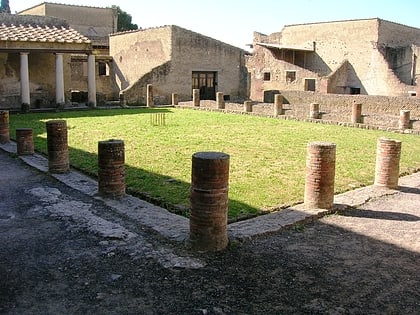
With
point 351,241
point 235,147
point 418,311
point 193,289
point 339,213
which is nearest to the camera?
point 418,311

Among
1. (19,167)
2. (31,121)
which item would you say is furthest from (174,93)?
(19,167)

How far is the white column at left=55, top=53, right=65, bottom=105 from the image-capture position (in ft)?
74.9

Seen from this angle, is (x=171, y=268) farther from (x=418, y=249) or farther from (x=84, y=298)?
(x=418, y=249)

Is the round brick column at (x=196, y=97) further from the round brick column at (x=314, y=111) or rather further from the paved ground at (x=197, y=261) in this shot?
the paved ground at (x=197, y=261)

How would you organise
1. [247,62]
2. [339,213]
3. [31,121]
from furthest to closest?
[247,62] < [31,121] < [339,213]

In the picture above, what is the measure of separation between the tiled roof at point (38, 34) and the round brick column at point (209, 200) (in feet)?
63.9

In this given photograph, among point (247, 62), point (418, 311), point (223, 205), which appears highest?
point (247, 62)

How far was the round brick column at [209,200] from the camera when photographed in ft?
15.8

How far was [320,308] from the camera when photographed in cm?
370

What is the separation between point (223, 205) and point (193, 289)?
1.17m

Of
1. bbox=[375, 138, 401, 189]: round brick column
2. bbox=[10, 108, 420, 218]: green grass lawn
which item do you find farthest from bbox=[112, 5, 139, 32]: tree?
bbox=[375, 138, 401, 189]: round brick column

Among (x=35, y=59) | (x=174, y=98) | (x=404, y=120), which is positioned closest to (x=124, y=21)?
(x=174, y=98)

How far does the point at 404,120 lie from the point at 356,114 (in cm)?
206

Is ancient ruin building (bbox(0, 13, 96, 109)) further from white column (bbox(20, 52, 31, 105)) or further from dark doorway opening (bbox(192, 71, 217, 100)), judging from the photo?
dark doorway opening (bbox(192, 71, 217, 100))
